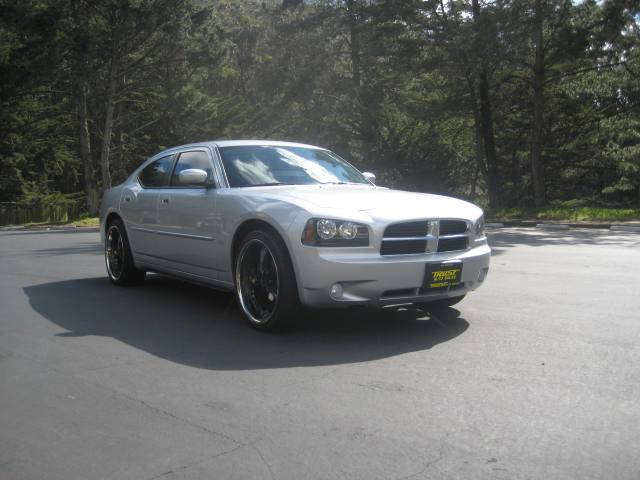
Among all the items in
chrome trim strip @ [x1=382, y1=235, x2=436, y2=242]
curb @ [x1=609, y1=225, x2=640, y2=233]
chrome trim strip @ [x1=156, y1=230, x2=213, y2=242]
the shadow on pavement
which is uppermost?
chrome trim strip @ [x1=156, y1=230, x2=213, y2=242]

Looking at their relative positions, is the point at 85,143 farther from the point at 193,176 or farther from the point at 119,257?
the point at 193,176

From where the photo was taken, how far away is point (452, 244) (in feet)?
19.9

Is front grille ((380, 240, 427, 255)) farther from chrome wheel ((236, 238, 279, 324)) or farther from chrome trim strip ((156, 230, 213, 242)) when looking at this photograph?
chrome trim strip ((156, 230, 213, 242))

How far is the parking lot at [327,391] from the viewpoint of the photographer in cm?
337

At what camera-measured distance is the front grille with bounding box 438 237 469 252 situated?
5.95 m

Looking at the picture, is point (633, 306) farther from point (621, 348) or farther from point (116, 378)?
point (116, 378)

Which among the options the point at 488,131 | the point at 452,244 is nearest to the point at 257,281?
the point at 452,244

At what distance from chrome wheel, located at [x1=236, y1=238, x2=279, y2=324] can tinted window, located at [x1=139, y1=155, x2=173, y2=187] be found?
2302 millimetres

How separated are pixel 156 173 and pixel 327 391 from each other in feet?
15.7

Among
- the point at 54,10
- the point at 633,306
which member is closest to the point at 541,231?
the point at 633,306

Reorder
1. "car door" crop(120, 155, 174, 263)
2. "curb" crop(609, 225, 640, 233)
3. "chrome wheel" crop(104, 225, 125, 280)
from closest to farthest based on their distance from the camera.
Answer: "car door" crop(120, 155, 174, 263) < "chrome wheel" crop(104, 225, 125, 280) < "curb" crop(609, 225, 640, 233)

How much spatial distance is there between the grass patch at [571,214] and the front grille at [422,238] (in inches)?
614

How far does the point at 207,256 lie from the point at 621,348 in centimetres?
363

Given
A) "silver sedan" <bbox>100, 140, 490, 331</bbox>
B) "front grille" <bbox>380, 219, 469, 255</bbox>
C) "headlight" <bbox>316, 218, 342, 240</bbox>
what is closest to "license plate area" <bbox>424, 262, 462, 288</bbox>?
"silver sedan" <bbox>100, 140, 490, 331</bbox>
